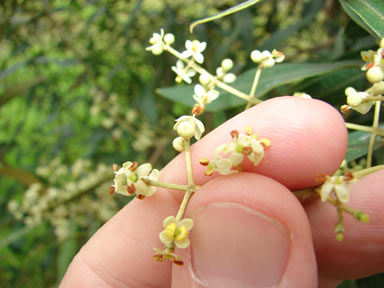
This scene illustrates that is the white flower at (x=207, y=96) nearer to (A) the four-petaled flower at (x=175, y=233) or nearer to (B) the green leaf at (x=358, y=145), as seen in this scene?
(A) the four-petaled flower at (x=175, y=233)

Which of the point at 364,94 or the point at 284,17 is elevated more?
the point at 284,17

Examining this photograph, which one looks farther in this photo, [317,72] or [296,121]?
[317,72]

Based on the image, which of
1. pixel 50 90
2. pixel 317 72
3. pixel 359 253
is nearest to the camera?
pixel 359 253

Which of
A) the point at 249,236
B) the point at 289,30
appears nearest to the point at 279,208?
the point at 249,236

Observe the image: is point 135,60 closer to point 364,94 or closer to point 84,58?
point 84,58

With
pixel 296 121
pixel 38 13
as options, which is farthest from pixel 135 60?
pixel 296 121

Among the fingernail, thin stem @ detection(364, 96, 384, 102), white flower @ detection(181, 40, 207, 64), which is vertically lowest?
the fingernail

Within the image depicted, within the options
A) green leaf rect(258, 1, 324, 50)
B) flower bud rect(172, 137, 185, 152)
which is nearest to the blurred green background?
green leaf rect(258, 1, 324, 50)

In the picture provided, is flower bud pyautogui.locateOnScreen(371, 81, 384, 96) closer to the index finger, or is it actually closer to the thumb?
the index finger
